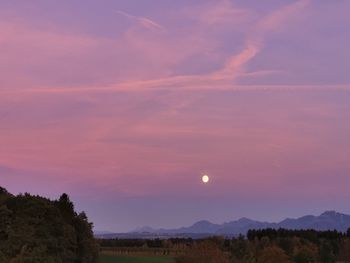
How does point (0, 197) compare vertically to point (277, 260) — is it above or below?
above

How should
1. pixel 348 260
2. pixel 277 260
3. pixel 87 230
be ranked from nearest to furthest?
pixel 87 230
pixel 277 260
pixel 348 260

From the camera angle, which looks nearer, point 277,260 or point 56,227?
point 56,227

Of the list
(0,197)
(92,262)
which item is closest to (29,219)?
(0,197)

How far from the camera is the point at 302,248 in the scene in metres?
146

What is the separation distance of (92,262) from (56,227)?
1210 cm

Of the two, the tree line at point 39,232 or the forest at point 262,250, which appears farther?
the forest at point 262,250

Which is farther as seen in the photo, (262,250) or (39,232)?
(262,250)

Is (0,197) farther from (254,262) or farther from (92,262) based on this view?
(254,262)

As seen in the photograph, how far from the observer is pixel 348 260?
539 feet

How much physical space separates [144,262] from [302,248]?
144ft

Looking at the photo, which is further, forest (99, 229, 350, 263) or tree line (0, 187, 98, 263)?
forest (99, 229, 350, 263)

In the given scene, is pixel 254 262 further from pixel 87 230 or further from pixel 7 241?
pixel 7 241

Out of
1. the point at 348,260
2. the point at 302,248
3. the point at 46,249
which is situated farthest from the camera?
Result: the point at 348,260

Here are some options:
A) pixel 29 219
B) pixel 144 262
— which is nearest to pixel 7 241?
pixel 29 219
